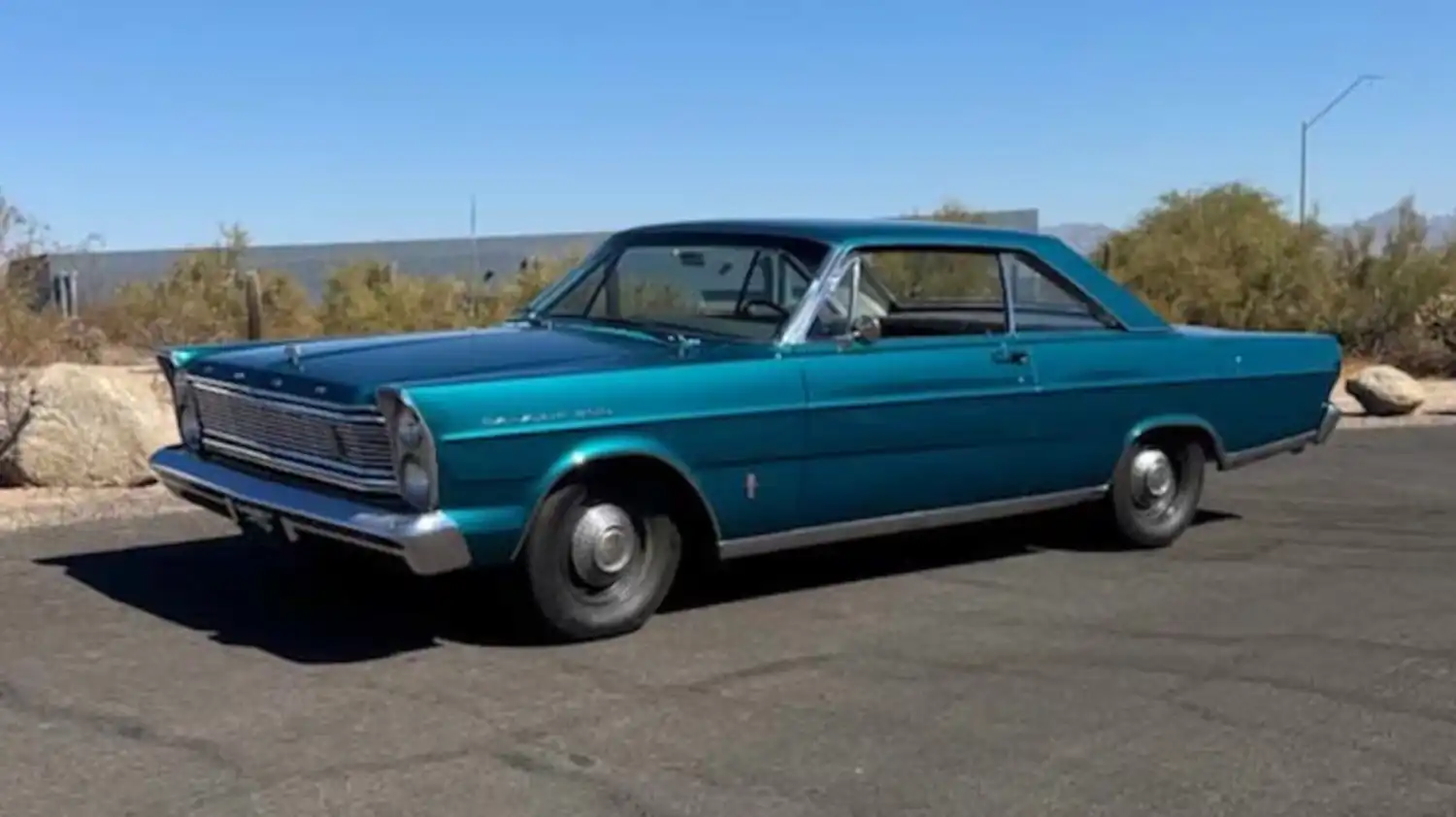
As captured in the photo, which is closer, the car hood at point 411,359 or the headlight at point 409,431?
the headlight at point 409,431

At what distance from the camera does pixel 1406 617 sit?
7.16m

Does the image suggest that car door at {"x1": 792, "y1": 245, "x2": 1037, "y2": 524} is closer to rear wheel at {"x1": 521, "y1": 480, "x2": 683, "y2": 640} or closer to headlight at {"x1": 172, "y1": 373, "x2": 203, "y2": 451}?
rear wheel at {"x1": 521, "y1": 480, "x2": 683, "y2": 640}

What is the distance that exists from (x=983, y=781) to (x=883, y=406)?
253 cm

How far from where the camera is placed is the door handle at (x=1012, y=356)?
7.78m

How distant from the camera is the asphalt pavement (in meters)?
4.84

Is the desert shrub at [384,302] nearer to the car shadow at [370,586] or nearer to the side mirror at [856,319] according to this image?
the car shadow at [370,586]

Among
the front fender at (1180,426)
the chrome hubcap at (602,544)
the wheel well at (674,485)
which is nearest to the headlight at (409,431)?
the wheel well at (674,485)

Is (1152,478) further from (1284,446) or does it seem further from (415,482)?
(415,482)

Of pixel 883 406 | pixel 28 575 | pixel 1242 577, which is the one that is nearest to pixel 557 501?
pixel 883 406

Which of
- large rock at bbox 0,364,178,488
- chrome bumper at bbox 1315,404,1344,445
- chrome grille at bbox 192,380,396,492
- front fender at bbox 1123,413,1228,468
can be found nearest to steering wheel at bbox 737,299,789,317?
chrome grille at bbox 192,380,396,492

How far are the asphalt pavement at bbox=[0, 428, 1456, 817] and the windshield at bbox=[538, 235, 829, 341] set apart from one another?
1175 millimetres

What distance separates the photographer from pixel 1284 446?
9.18m

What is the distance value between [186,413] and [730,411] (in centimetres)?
234

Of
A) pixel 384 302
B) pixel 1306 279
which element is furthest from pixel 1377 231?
pixel 384 302
